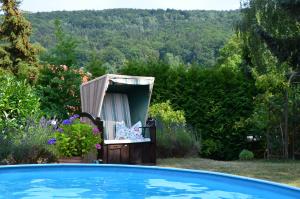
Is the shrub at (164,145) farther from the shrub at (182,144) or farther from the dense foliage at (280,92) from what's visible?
the dense foliage at (280,92)

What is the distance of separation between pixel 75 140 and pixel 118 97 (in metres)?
2.63

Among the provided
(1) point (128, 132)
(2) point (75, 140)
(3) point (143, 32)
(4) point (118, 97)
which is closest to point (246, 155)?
(1) point (128, 132)

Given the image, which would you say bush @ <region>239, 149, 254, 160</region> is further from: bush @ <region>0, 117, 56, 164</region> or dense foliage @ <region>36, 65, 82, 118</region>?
bush @ <region>0, 117, 56, 164</region>

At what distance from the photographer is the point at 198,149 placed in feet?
37.8

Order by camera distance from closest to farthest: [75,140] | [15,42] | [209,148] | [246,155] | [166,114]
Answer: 1. [75,140]
2. [166,114]
3. [246,155]
4. [209,148]
5. [15,42]

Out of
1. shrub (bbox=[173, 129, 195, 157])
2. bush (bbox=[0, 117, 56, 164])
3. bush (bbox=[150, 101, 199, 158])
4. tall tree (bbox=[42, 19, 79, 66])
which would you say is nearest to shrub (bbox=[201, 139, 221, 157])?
bush (bbox=[150, 101, 199, 158])

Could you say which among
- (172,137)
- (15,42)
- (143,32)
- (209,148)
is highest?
(143,32)

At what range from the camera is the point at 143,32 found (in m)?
47.6

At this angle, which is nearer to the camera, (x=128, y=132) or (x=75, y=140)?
(x=75, y=140)

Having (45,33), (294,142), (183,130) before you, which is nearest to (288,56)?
(294,142)

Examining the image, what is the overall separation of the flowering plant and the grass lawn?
5.60ft

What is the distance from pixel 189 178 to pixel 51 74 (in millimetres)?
5692

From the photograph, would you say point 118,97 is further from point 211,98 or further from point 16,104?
point 211,98

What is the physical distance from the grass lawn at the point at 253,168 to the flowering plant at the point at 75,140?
67.2 inches
